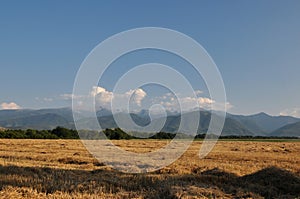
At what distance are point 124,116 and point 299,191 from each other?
18.6 meters

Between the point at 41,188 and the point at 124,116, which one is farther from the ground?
the point at 124,116

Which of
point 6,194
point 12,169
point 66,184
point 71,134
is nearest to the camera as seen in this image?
point 6,194

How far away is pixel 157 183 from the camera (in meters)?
14.5

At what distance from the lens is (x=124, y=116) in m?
30.7

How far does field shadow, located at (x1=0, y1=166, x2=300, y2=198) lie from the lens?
12930mm

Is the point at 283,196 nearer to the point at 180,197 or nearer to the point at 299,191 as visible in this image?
the point at 299,191

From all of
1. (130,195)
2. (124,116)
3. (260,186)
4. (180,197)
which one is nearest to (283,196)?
(260,186)

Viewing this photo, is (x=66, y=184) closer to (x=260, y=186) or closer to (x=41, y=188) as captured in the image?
(x=41, y=188)

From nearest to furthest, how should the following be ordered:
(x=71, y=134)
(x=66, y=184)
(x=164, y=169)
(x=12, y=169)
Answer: (x=66, y=184), (x=12, y=169), (x=164, y=169), (x=71, y=134)

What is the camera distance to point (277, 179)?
1543 cm

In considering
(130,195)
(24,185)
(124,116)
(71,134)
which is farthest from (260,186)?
(71,134)

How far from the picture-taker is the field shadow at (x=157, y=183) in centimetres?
1293

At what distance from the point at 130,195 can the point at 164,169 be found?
7841 mm

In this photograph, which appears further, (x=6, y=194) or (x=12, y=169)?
(x=12, y=169)
